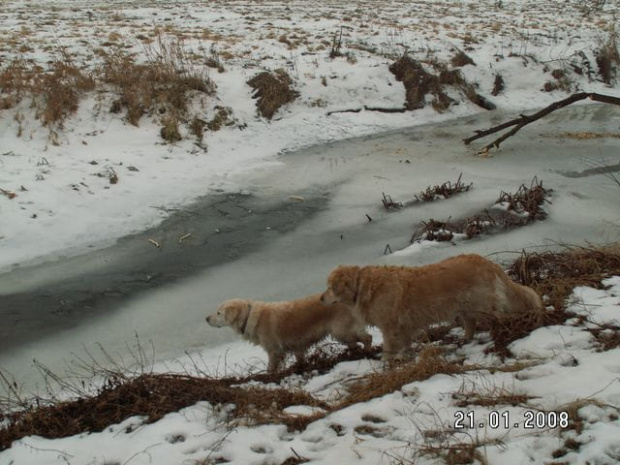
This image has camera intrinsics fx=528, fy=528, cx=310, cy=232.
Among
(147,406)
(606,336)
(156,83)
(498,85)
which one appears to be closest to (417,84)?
(498,85)

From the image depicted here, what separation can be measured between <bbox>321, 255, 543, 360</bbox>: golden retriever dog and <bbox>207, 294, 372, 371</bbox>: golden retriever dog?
478 mm

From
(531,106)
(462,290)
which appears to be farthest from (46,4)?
(462,290)

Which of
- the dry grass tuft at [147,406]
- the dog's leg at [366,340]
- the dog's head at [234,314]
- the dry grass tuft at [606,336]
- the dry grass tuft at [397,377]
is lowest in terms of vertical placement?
the dog's leg at [366,340]

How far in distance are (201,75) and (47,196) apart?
6601mm

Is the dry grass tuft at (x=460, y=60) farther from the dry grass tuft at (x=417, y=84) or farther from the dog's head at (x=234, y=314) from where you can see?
the dog's head at (x=234, y=314)

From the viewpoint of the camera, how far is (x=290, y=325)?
19.1 feet

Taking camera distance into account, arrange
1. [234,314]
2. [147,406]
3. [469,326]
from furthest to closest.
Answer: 1. [234,314]
2. [469,326]
3. [147,406]

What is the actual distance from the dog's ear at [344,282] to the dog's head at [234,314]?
1.26m

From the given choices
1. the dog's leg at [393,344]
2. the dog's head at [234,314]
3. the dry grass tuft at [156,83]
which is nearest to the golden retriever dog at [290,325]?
the dog's head at [234,314]

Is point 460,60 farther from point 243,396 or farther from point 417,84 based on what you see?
point 243,396

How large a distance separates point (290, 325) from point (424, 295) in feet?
5.23

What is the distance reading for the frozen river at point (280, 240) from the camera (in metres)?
6.93

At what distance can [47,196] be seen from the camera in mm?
9961

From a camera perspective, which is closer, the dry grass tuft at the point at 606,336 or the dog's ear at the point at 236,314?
the dry grass tuft at the point at 606,336
